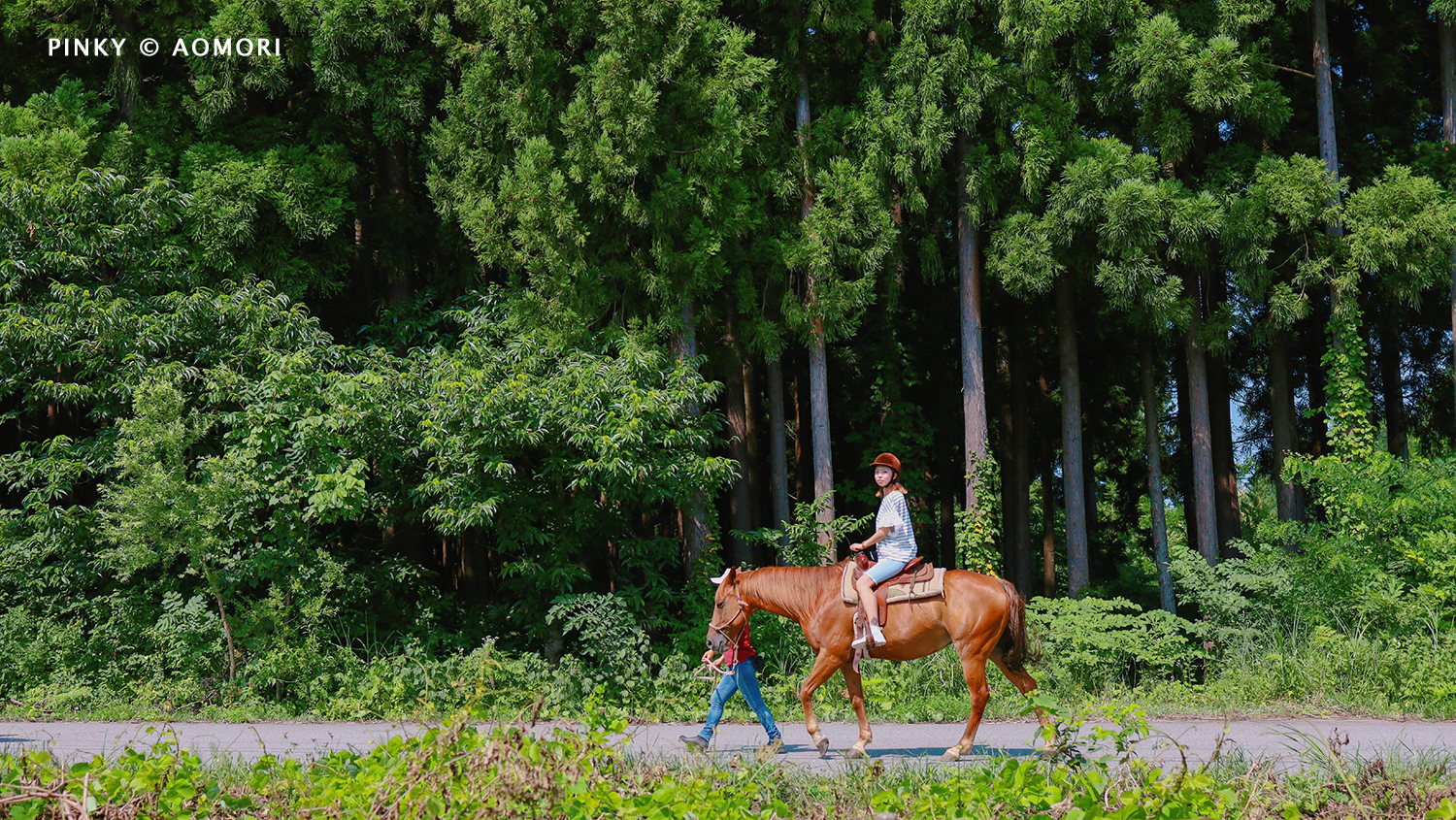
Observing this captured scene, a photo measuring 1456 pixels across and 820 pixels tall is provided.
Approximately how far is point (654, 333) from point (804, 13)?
19.7 ft

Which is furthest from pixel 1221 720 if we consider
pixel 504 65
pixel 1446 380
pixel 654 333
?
pixel 1446 380

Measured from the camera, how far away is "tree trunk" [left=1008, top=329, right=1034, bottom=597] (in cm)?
2275

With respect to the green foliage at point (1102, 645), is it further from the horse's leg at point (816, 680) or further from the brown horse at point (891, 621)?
the horse's leg at point (816, 680)

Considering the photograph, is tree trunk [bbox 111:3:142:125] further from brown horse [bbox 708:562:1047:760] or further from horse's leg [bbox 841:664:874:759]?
horse's leg [bbox 841:664:874:759]

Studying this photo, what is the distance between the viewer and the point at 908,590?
9141 mm

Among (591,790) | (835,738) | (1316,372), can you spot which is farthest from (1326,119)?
(591,790)

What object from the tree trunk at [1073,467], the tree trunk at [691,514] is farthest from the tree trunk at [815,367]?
the tree trunk at [1073,467]

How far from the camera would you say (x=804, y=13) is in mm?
17172

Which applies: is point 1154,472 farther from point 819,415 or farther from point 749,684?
point 749,684

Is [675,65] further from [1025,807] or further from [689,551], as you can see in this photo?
[1025,807]

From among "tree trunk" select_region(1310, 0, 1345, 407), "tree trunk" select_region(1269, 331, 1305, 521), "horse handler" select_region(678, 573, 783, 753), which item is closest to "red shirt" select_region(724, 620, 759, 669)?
"horse handler" select_region(678, 573, 783, 753)

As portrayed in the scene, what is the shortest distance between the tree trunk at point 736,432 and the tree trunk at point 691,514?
164 centimetres

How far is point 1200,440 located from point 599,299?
992 cm

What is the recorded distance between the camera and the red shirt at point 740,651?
887cm
